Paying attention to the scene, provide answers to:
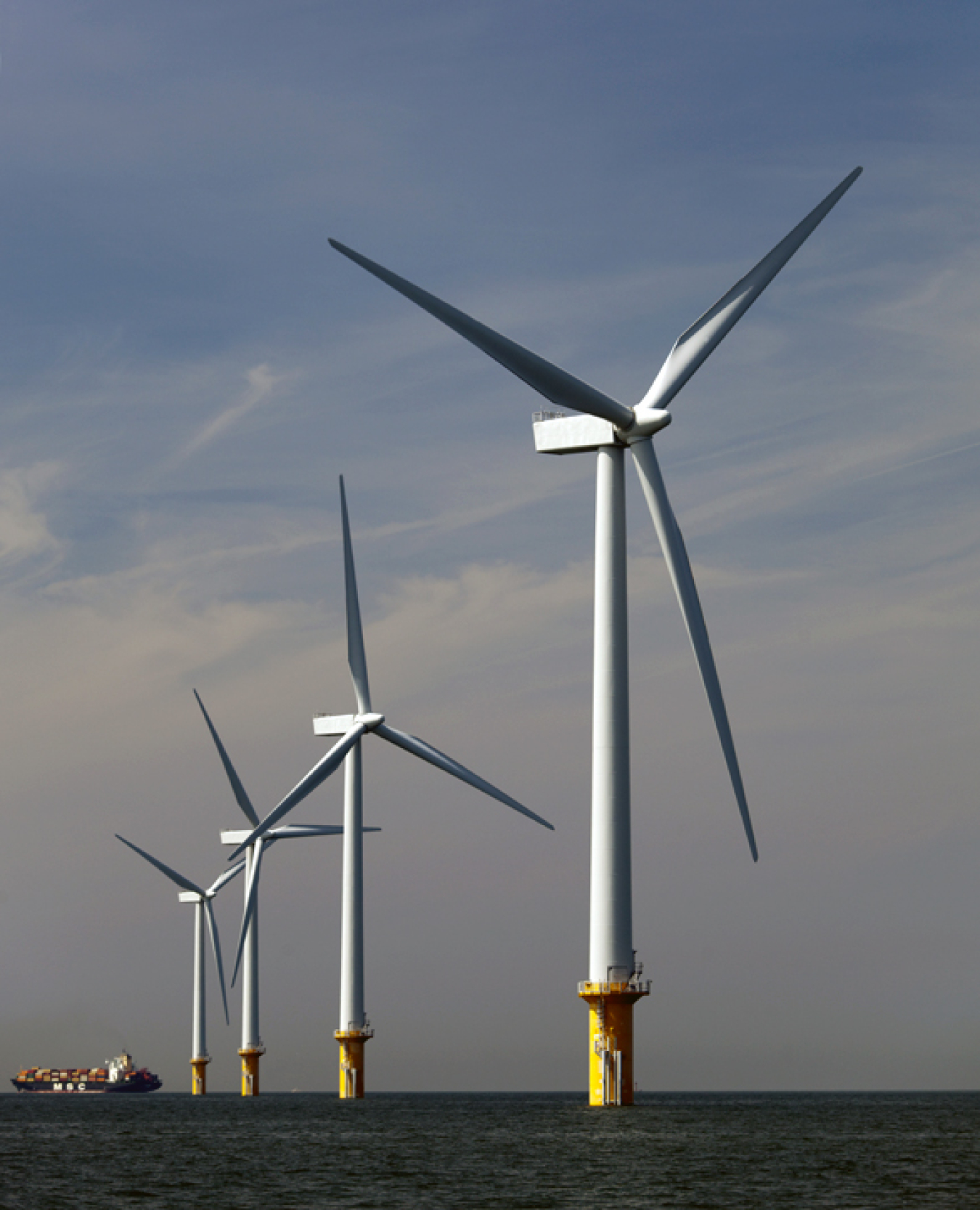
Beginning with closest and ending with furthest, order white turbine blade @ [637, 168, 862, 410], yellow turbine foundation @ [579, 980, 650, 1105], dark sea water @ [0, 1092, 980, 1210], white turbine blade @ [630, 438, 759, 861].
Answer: dark sea water @ [0, 1092, 980, 1210] < white turbine blade @ [630, 438, 759, 861] < yellow turbine foundation @ [579, 980, 650, 1105] < white turbine blade @ [637, 168, 862, 410]

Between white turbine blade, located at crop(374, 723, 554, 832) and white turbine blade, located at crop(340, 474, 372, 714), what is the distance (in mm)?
3246

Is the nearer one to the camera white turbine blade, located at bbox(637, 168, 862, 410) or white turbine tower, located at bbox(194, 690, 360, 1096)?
white turbine blade, located at bbox(637, 168, 862, 410)

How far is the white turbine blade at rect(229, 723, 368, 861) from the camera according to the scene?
325ft

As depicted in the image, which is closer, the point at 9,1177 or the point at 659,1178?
the point at 659,1178

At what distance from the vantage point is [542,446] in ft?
276

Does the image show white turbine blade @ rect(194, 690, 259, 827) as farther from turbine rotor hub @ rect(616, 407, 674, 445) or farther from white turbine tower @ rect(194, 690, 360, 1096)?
turbine rotor hub @ rect(616, 407, 674, 445)

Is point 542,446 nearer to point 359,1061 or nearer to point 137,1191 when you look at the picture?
point 137,1191

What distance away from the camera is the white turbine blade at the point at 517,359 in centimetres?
6150

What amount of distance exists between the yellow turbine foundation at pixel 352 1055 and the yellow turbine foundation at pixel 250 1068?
143 feet

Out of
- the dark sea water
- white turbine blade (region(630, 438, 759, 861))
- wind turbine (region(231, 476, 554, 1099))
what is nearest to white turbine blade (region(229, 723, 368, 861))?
wind turbine (region(231, 476, 554, 1099))

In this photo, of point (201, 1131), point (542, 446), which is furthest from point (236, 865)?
point (542, 446)

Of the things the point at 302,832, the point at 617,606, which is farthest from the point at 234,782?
the point at 617,606

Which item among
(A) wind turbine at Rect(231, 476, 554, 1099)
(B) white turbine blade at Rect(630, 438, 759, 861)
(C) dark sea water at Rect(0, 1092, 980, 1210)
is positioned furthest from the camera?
(A) wind turbine at Rect(231, 476, 554, 1099)

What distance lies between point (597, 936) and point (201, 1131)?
46302mm
